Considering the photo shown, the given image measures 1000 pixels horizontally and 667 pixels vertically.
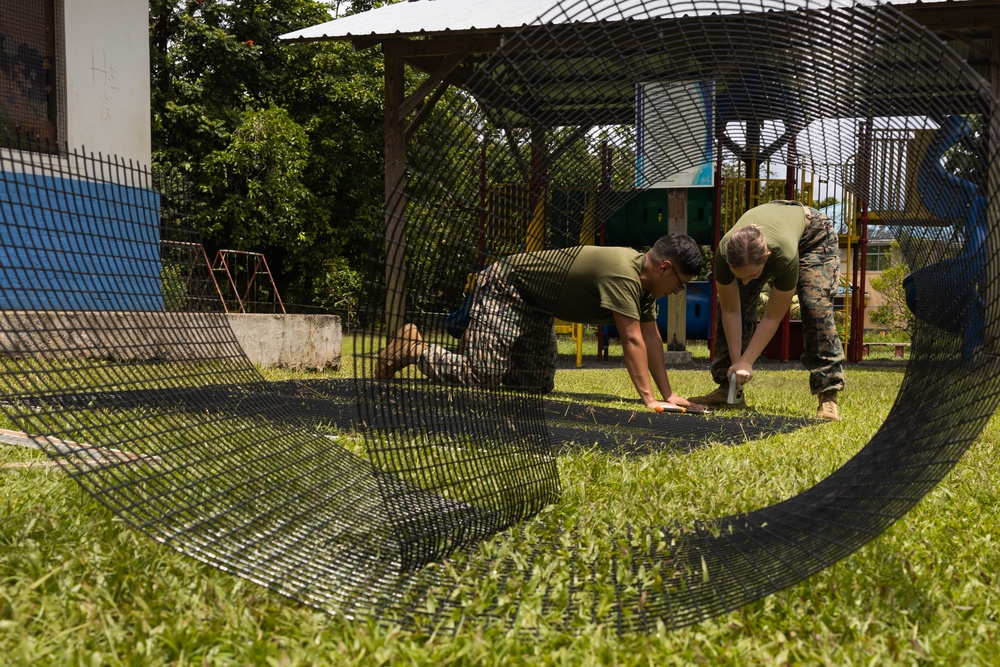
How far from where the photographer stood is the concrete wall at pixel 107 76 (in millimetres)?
7680

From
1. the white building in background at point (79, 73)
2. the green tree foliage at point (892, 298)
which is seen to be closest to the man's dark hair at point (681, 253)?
the white building in background at point (79, 73)

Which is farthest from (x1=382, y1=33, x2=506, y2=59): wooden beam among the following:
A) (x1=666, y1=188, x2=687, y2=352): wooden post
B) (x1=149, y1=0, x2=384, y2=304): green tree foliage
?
(x1=149, y1=0, x2=384, y2=304): green tree foliage

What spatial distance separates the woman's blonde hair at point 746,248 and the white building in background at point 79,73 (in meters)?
5.19

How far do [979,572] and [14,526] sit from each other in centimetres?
240

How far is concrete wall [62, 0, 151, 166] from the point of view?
302 inches

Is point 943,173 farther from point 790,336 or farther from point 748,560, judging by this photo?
point 790,336

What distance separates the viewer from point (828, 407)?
517cm

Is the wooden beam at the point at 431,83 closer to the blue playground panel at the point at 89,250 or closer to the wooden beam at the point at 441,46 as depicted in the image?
the wooden beam at the point at 441,46

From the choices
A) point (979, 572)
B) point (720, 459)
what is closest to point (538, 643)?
point (979, 572)

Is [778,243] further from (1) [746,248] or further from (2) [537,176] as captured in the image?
(2) [537,176]

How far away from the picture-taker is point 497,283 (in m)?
2.97

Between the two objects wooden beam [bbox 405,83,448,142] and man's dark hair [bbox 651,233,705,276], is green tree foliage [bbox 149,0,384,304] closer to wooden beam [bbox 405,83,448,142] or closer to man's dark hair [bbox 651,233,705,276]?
wooden beam [bbox 405,83,448,142]

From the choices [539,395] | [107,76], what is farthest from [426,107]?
[539,395]

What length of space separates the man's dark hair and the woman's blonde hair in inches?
10.9
